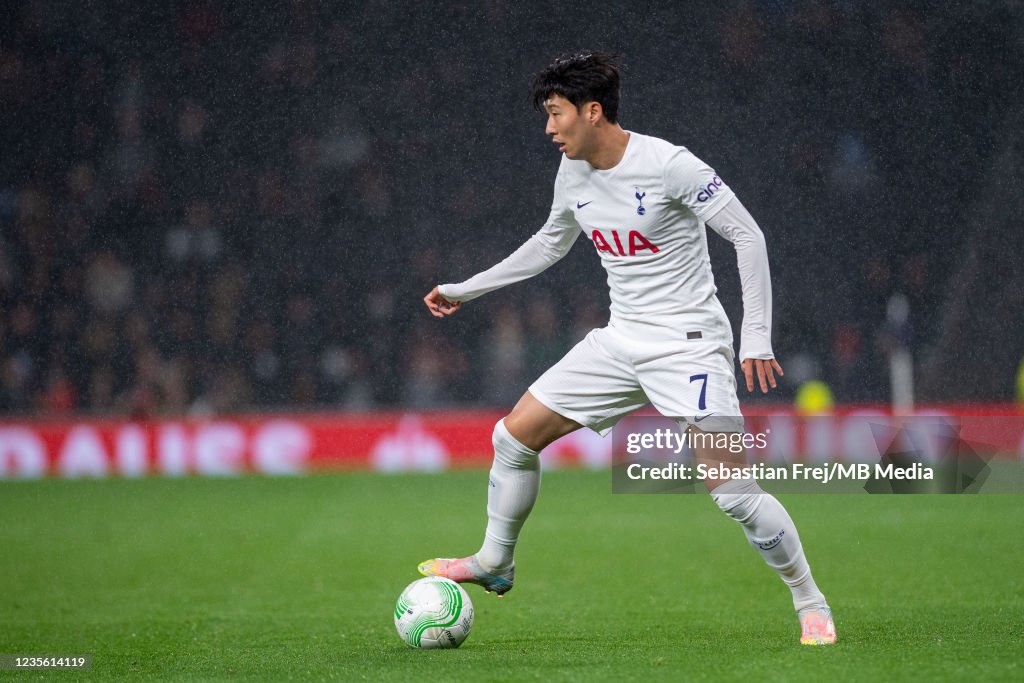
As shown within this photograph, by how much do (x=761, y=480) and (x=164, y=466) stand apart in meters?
5.20

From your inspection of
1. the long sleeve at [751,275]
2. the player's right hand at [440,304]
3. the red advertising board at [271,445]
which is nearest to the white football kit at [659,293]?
the long sleeve at [751,275]

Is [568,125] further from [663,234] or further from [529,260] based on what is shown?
[529,260]

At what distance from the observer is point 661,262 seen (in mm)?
3885

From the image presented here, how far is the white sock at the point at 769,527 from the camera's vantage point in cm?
366

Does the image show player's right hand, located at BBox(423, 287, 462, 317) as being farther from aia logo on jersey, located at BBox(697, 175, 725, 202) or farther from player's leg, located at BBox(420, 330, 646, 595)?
aia logo on jersey, located at BBox(697, 175, 725, 202)

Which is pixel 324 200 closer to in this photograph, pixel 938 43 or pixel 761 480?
pixel 761 480

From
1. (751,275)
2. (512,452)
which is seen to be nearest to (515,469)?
(512,452)

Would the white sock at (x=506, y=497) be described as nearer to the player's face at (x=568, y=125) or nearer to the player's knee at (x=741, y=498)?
the player's knee at (x=741, y=498)

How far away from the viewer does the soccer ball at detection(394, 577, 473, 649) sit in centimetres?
377

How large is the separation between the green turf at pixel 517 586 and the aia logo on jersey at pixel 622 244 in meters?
1.19

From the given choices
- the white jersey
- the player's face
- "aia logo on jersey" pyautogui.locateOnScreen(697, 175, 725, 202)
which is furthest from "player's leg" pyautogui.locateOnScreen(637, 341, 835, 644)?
the player's face

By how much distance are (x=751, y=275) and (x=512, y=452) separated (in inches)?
37.4

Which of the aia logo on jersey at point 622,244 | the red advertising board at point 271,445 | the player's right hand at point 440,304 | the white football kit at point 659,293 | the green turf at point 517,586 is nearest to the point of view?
the green turf at point 517,586

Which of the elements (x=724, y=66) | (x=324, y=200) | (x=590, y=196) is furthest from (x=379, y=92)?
(x=590, y=196)
